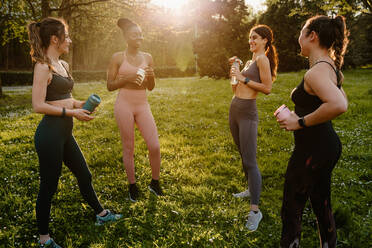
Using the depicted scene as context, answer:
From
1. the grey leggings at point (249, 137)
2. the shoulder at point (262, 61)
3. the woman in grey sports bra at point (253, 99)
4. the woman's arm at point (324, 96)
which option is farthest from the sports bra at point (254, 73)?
the woman's arm at point (324, 96)

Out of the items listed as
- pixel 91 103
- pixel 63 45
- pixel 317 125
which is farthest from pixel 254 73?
pixel 63 45

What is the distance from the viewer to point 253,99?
3.69 meters

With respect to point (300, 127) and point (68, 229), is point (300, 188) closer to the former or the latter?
point (300, 127)

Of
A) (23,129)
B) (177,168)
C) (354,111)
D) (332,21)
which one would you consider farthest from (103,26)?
(332,21)

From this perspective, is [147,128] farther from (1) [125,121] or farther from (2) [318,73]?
(2) [318,73]

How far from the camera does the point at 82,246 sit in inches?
132

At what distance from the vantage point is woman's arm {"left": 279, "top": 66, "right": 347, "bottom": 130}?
6.86ft

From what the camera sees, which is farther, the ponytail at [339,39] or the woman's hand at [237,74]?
the woman's hand at [237,74]

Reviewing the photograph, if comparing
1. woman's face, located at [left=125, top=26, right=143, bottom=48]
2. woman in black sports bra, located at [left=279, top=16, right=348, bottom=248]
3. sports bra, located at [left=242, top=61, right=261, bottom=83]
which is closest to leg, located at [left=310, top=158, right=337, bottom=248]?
woman in black sports bra, located at [left=279, top=16, right=348, bottom=248]

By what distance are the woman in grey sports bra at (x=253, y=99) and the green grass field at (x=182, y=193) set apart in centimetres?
55

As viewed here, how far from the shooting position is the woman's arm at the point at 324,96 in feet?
6.86

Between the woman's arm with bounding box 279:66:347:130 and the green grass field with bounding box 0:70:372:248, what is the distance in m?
1.96

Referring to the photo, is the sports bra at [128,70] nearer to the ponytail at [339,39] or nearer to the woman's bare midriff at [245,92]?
the woman's bare midriff at [245,92]

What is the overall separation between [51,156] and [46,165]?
0.41 ft
